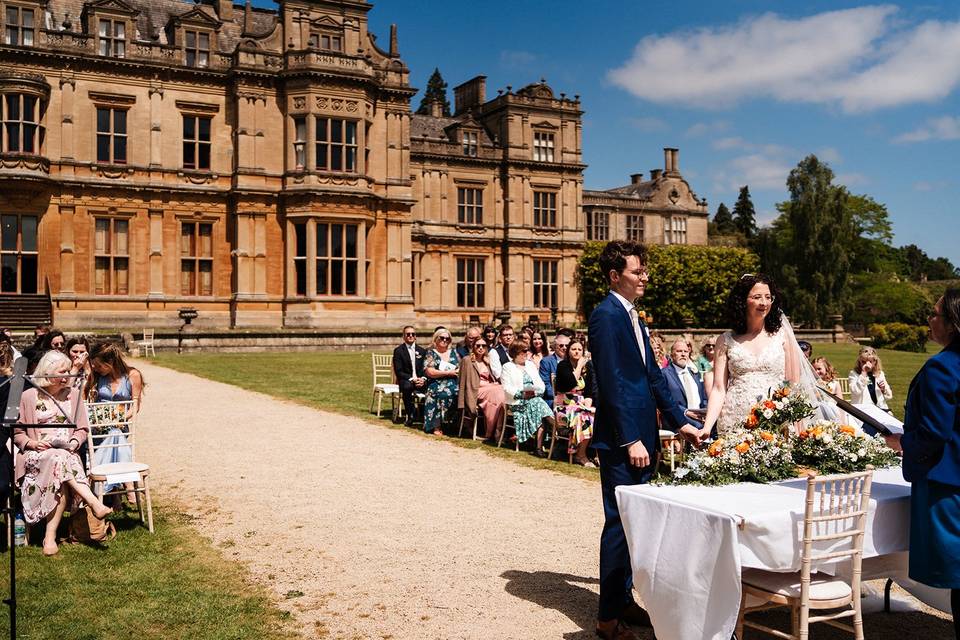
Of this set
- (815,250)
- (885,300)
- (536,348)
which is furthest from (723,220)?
(536,348)

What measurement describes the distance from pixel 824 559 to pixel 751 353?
Result: 1.74 meters

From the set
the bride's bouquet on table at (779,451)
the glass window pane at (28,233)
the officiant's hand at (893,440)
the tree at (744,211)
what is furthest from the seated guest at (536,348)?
the tree at (744,211)

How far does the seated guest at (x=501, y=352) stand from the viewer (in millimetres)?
13609

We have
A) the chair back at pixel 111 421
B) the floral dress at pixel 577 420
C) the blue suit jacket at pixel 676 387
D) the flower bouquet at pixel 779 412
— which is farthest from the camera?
the floral dress at pixel 577 420

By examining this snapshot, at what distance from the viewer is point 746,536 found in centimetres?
419

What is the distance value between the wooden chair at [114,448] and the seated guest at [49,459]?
11.1 inches

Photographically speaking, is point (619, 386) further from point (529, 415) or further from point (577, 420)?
point (529, 415)

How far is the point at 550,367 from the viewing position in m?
12.6

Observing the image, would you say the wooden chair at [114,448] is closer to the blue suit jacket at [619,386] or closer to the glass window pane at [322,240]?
the blue suit jacket at [619,386]

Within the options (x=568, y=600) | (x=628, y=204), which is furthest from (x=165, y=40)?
(x=568, y=600)

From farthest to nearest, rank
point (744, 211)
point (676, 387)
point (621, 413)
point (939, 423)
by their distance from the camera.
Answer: point (744, 211) < point (676, 387) < point (621, 413) < point (939, 423)

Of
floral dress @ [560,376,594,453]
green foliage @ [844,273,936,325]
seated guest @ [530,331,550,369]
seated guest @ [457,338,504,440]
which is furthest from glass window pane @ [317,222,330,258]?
green foliage @ [844,273,936,325]

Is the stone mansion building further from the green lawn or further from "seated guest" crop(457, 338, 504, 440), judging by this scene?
the green lawn

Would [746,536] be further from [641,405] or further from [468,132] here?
[468,132]
